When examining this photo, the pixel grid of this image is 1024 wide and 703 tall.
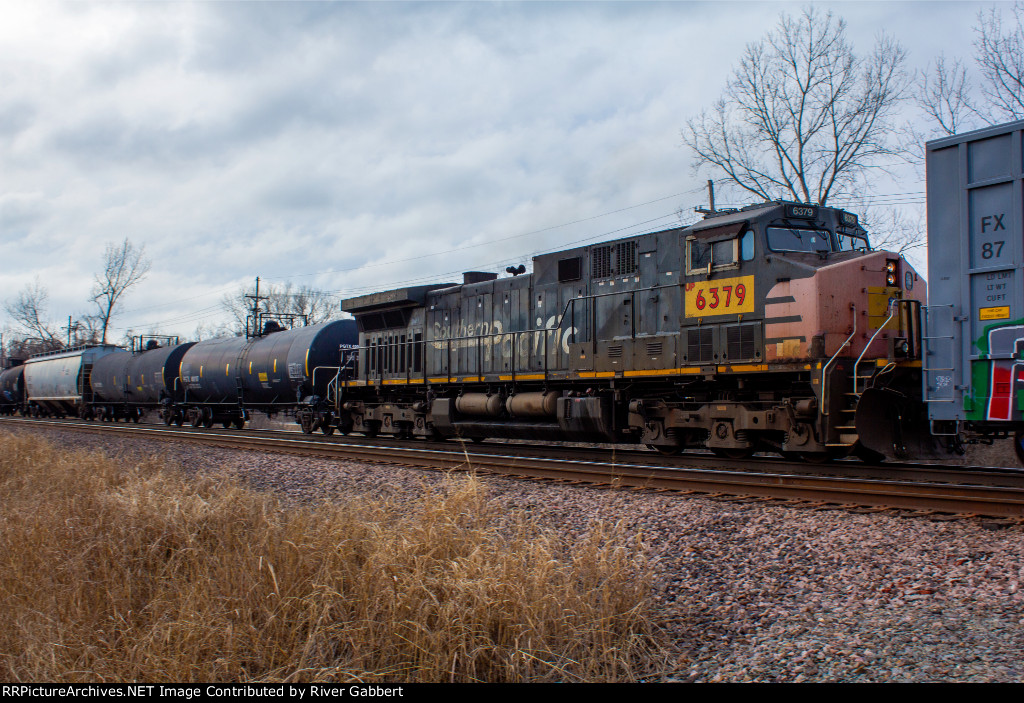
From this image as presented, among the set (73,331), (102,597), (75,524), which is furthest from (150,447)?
(73,331)

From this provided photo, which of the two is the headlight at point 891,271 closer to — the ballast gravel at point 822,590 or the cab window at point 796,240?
the cab window at point 796,240

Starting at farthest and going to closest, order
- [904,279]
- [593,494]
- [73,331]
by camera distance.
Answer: [73,331], [904,279], [593,494]

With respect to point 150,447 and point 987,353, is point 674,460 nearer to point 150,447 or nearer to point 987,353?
point 987,353

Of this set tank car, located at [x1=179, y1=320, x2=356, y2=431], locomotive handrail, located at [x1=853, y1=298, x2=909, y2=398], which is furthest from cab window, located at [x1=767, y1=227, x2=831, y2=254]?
tank car, located at [x1=179, y1=320, x2=356, y2=431]

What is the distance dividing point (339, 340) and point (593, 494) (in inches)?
568

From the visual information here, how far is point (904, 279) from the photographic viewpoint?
1017 cm

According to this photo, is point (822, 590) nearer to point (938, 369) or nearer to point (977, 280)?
point (938, 369)

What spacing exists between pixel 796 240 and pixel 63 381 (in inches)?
1414

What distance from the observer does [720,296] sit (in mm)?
10531

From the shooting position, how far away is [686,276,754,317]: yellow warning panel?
10.2m

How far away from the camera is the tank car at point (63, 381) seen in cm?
3309

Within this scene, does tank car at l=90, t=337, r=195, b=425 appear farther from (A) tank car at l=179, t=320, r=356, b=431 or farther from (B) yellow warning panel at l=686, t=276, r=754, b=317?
(B) yellow warning panel at l=686, t=276, r=754, b=317

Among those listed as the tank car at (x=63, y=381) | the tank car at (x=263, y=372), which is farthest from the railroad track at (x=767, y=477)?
the tank car at (x=63, y=381)

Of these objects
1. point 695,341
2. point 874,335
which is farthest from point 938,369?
point 695,341
